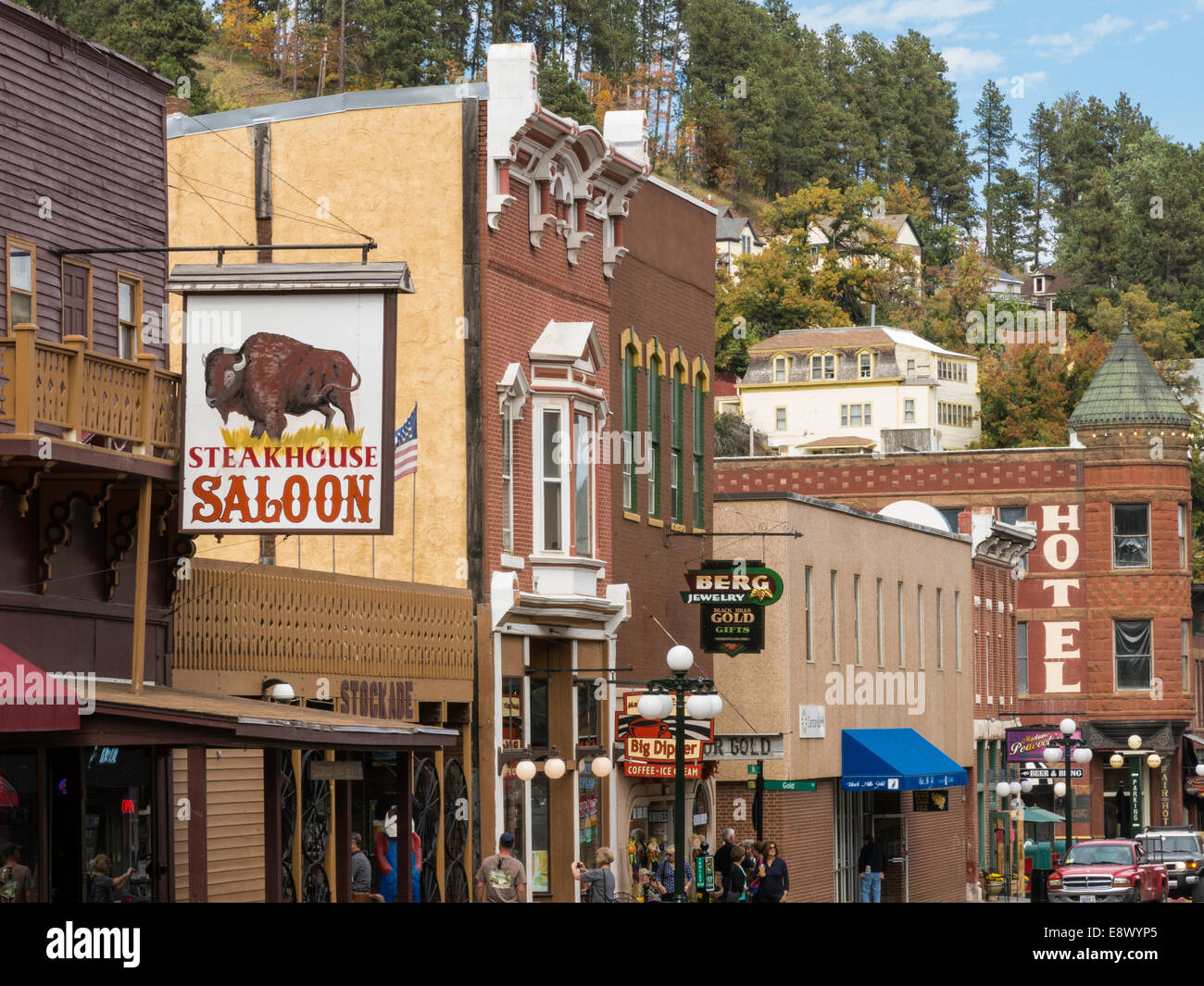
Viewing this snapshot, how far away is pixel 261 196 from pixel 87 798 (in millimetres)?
11714

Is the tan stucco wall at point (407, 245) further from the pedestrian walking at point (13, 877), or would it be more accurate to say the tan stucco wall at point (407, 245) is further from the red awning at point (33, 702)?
the red awning at point (33, 702)

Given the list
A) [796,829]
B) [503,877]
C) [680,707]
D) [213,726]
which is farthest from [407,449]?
[796,829]

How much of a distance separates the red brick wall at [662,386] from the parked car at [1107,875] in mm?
8000

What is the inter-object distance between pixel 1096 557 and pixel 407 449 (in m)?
42.4

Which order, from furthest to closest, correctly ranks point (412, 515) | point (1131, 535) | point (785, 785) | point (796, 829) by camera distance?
point (1131, 535) → point (796, 829) → point (785, 785) → point (412, 515)

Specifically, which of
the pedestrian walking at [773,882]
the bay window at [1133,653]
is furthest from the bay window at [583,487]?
the bay window at [1133,653]

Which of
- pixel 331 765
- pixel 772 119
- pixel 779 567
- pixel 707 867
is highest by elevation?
pixel 772 119

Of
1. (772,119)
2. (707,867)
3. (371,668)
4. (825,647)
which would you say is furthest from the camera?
(772,119)

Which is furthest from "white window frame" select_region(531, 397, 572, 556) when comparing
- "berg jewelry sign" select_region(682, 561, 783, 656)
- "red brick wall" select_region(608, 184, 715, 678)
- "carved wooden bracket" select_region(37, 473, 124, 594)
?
"carved wooden bracket" select_region(37, 473, 124, 594)

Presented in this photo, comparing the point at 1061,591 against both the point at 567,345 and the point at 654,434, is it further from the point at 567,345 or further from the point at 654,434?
the point at 567,345

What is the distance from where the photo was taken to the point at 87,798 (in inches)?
725

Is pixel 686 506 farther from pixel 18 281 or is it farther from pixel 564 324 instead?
pixel 18 281

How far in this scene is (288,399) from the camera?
762 inches
